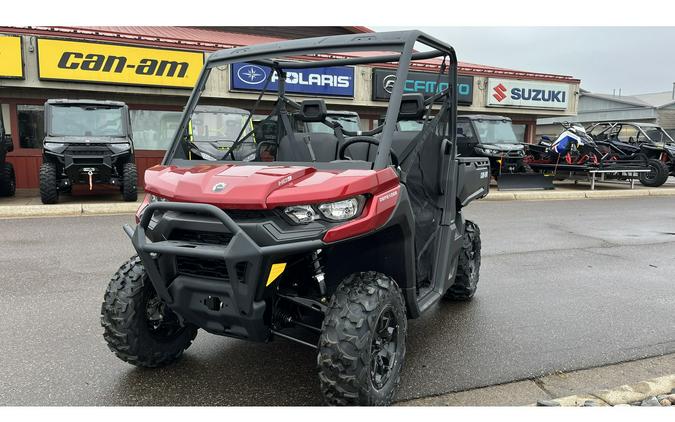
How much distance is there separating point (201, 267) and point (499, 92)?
18.4 meters

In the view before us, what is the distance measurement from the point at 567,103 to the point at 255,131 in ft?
65.5

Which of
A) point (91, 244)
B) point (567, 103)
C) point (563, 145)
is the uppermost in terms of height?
point (567, 103)

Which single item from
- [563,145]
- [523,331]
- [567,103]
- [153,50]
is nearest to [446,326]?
[523,331]

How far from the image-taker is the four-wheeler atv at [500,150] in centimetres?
1502

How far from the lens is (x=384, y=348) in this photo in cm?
286

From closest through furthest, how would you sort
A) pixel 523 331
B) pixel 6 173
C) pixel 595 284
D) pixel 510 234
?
pixel 523 331 < pixel 595 284 < pixel 510 234 < pixel 6 173

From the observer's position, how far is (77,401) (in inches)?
115

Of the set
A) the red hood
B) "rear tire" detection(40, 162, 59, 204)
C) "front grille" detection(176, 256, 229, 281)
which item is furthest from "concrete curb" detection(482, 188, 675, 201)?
"front grille" detection(176, 256, 229, 281)

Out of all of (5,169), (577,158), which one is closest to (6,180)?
(5,169)

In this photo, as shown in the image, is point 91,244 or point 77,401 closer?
point 77,401

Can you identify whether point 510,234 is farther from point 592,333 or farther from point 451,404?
point 451,404

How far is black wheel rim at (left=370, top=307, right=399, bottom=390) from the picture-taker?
2742 mm

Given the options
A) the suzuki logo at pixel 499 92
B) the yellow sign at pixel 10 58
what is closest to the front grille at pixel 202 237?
the yellow sign at pixel 10 58

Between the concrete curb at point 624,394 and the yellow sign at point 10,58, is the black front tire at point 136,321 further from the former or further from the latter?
the yellow sign at point 10,58
